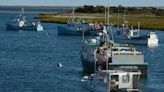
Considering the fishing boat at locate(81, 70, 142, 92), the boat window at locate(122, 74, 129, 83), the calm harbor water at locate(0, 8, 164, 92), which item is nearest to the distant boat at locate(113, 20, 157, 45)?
the calm harbor water at locate(0, 8, 164, 92)

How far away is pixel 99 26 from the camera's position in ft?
471

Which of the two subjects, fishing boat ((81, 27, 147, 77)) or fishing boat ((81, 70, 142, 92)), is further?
fishing boat ((81, 27, 147, 77))

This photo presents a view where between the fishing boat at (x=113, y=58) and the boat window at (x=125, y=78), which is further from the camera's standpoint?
the fishing boat at (x=113, y=58)

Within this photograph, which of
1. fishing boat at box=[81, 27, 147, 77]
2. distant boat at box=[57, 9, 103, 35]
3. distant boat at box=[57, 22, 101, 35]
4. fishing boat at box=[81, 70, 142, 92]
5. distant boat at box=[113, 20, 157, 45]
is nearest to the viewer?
fishing boat at box=[81, 70, 142, 92]

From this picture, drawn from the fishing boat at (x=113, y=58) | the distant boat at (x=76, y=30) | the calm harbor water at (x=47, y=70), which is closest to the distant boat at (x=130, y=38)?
the calm harbor water at (x=47, y=70)

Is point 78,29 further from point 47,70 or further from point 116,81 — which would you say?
point 116,81

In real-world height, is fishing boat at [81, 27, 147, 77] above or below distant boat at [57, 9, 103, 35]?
above

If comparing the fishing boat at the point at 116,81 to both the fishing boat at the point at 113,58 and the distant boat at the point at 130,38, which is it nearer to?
the fishing boat at the point at 113,58

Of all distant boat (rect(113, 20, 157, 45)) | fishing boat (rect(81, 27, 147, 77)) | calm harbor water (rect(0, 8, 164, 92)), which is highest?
fishing boat (rect(81, 27, 147, 77))

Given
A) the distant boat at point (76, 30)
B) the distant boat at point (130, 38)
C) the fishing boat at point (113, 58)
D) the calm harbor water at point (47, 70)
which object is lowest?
the distant boat at point (76, 30)

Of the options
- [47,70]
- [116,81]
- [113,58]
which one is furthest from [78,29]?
[116,81]

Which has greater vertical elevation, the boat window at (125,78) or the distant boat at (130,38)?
the boat window at (125,78)

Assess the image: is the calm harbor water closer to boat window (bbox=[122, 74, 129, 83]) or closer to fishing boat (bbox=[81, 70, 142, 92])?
fishing boat (bbox=[81, 70, 142, 92])

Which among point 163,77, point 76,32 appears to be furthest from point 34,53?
point 76,32
